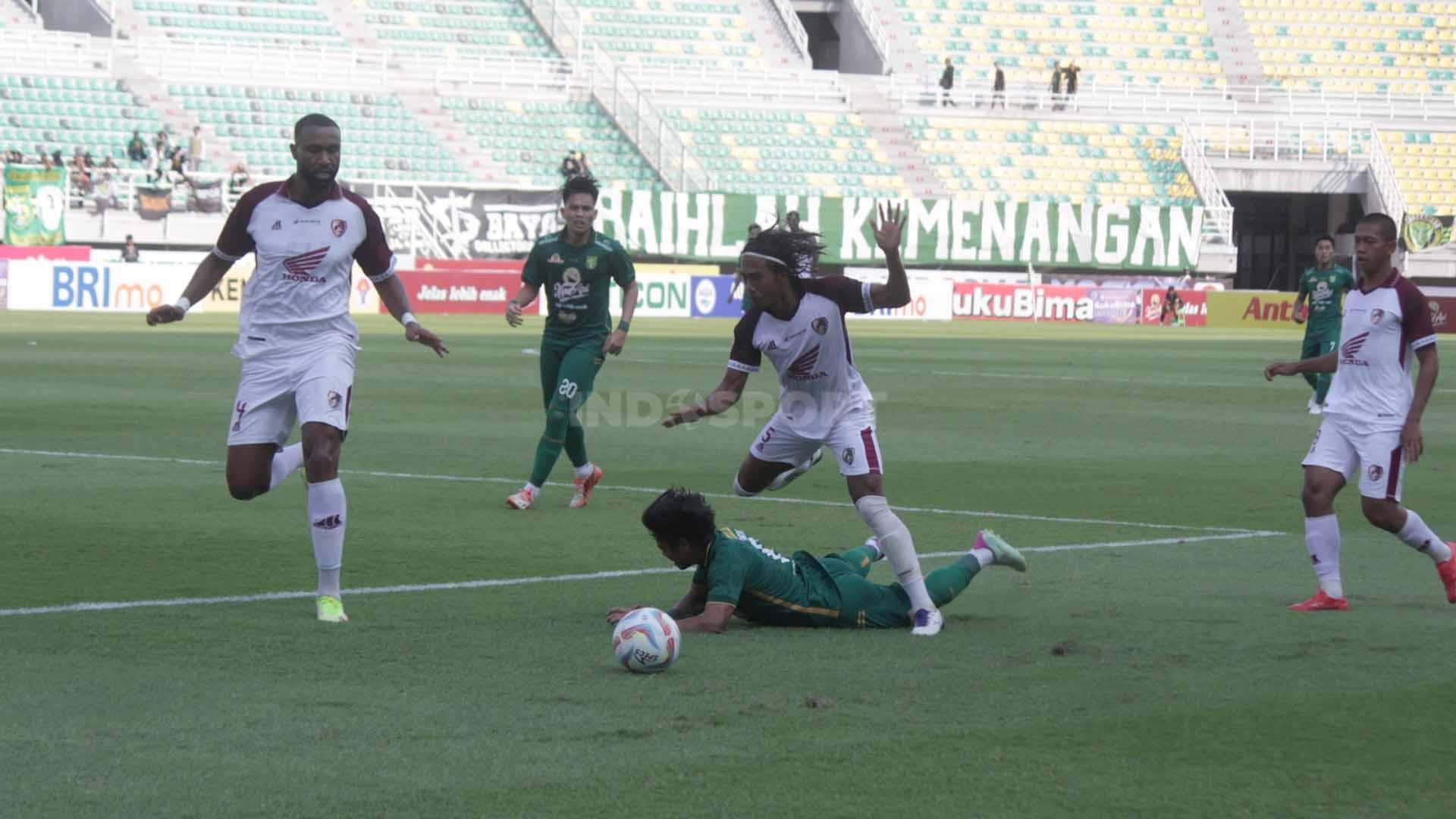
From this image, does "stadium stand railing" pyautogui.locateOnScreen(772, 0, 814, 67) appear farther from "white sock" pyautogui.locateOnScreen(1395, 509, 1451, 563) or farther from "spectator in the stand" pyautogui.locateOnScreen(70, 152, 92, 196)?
"white sock" pyautogui.locateOnScreen(1395, 509, 1451, 563)

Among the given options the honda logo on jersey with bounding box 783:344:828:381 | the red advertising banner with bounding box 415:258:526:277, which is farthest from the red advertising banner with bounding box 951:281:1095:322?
the honda logo on jersey with bounding box 783:344:828:381

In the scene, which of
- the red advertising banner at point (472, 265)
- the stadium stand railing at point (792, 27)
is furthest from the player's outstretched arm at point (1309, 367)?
the stadium stand railing at point (792, 27)

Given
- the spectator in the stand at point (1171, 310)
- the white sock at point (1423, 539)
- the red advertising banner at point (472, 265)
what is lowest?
the spectator in the stand at point (1171, 310)

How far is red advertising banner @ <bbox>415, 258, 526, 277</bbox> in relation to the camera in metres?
49.6

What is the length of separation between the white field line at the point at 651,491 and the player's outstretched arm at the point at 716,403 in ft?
13.7

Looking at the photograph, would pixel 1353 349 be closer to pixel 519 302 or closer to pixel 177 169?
pixel 519 302

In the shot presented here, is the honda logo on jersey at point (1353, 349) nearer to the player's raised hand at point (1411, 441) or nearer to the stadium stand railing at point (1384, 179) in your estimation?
the player's raised hand at point (1411, 441)

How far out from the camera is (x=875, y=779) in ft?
18.6

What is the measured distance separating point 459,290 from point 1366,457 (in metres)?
42.0

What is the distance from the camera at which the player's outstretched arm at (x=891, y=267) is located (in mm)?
8148

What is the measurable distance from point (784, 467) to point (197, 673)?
2.90m

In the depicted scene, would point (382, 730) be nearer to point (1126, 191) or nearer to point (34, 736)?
point (34, 736)

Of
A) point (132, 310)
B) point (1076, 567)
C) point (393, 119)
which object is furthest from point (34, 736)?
point (393, 119)

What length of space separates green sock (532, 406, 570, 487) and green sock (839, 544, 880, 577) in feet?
14.5
